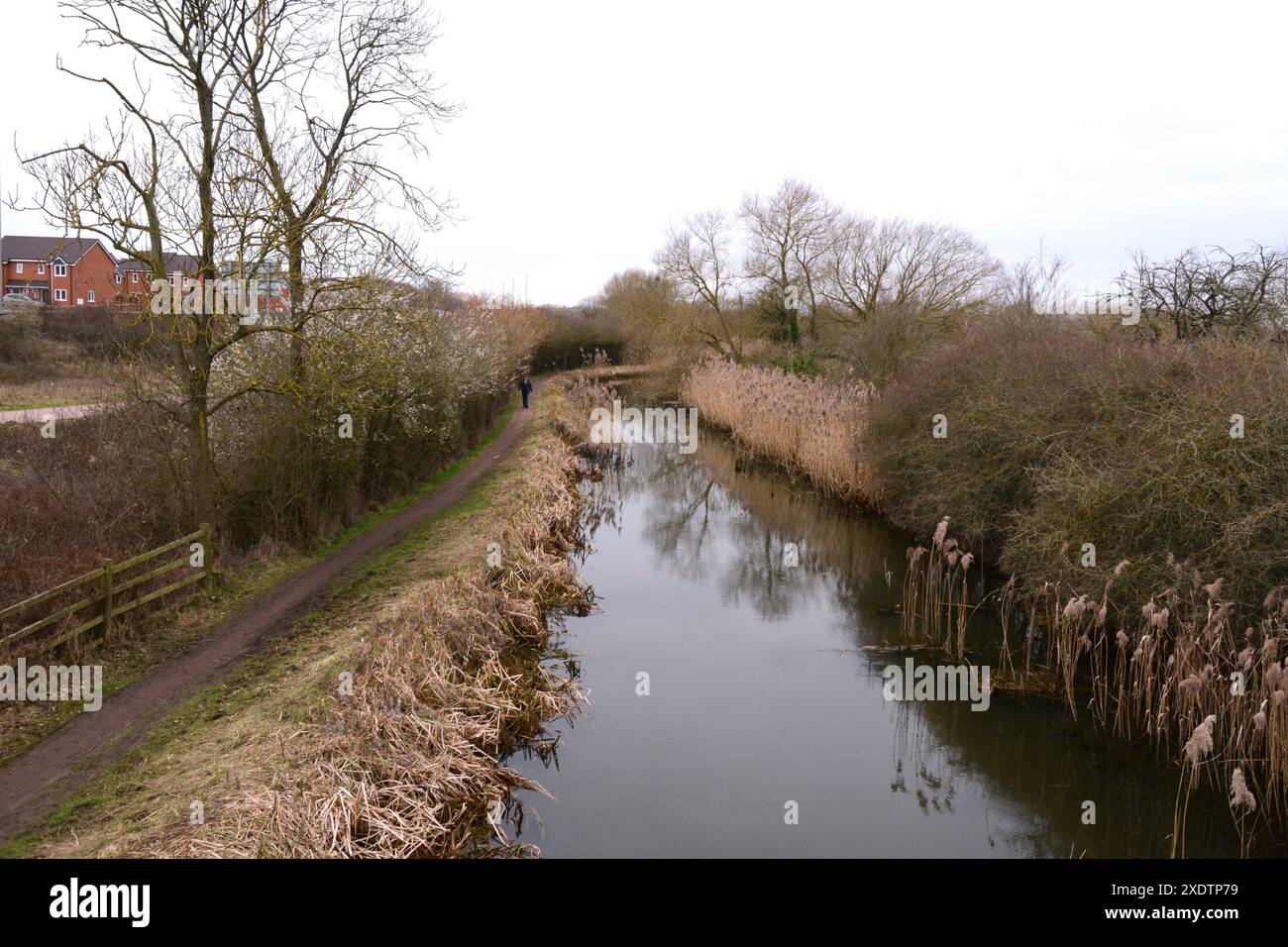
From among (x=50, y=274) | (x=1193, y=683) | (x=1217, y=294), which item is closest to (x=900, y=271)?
(x=1217, y=294)

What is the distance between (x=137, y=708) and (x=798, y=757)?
19.3 feet

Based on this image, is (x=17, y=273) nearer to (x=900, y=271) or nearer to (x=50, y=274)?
(x=50, y=274)

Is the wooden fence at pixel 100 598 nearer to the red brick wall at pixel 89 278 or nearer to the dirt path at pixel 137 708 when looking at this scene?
the dirt path at pixel 137 708

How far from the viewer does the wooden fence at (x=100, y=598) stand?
7.90 m

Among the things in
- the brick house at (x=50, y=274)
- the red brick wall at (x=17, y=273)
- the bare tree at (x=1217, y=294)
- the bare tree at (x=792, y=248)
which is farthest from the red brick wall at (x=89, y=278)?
the bare tree at (x=1217, y=294)

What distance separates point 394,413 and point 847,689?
10.9 meters

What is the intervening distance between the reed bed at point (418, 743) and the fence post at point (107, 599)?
264cm

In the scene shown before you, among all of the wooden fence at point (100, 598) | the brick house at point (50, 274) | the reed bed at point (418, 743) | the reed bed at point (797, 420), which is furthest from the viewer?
the brick house at point (50, 274)

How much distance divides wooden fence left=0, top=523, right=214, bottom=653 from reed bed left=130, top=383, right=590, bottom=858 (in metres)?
2.58

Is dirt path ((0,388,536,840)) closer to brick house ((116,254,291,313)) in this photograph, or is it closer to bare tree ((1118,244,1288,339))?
brick house ((116,254,291,313))

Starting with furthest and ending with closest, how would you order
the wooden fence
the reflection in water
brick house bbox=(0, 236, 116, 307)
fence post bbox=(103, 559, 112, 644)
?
brick house bbox=(0, 236, 116, 307) < fence post bbox=(103, 559, 112, 644) < the wooden fence < the reflection in water

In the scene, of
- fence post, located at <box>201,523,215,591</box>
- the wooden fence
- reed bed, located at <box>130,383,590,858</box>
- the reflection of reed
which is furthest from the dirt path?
the reflection of reed

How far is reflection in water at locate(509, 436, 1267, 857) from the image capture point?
6.71 meters
